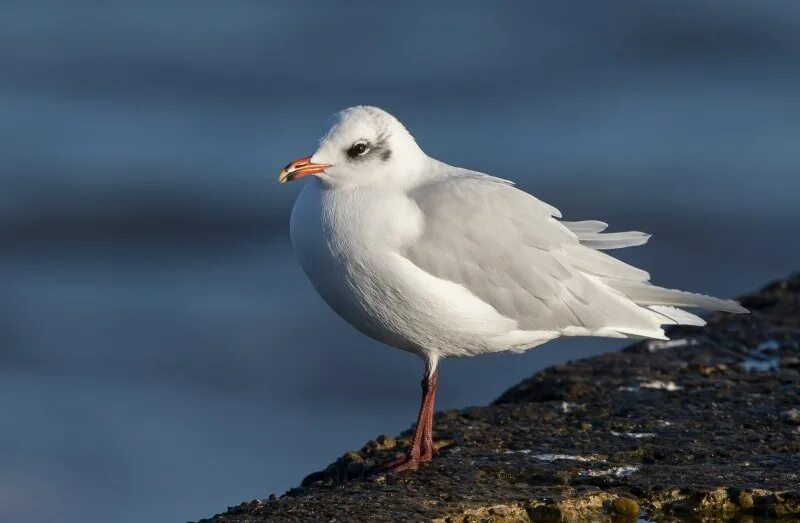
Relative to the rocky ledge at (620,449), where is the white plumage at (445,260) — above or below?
above

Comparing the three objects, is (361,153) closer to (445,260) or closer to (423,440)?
(445,260)

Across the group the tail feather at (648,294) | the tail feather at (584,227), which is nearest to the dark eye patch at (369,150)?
the tail feather at (584,227)

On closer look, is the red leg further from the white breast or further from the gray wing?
the gray wing

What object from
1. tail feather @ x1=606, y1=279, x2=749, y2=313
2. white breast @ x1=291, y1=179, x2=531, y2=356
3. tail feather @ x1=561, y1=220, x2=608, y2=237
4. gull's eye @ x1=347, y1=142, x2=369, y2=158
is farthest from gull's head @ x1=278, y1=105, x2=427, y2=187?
tail feather @ x1=606, y1=279, x2=749, y2=313

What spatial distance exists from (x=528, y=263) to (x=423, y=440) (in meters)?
0.88

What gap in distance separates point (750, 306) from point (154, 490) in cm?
422

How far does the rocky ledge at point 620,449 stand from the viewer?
446cm

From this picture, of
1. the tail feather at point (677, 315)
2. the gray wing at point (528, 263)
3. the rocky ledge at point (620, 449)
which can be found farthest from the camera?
the tail feather at point (677, 315)

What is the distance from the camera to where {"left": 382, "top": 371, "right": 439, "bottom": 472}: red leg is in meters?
5.13

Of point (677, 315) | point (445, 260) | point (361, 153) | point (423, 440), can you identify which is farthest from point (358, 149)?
point (677, 315)

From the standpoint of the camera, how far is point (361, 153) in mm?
5629

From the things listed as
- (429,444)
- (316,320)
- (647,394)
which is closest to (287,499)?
(429,444)

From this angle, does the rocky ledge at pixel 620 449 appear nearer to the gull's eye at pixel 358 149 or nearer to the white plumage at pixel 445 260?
the white plumage at pixel 445 260

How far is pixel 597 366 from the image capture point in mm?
6355
